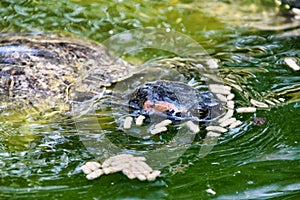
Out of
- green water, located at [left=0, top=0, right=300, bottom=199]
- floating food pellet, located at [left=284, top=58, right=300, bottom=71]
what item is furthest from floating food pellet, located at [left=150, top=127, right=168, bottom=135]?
floating food pellet, located at [left=284, top=58, right=300, bottom=71]

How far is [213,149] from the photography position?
3.05 metres

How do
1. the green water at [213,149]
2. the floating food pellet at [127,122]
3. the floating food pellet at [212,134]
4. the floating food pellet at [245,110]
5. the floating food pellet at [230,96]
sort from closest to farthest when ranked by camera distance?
the green water at [213,149] < the floating food pellet at [212,134] < the floating food pellet at [127,122] < the floating food pellet at [245,110] < the floating food pellet at [230,96]

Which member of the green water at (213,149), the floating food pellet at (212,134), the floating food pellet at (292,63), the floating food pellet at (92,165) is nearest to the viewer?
the green water at (213,149)

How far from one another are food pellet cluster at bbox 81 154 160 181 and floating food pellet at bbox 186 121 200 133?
413mm

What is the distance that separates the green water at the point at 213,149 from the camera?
9.00 ft

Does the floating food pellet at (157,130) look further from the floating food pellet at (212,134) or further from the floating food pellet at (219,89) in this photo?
the floating food pellet at (219,89)

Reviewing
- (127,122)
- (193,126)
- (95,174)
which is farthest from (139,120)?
(95,174)

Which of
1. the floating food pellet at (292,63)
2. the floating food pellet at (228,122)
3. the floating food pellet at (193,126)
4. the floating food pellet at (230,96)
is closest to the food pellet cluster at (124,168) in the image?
the floating food pellet at (193,126)

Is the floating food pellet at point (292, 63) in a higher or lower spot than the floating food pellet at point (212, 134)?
higher

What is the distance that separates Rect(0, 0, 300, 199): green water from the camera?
2.74 m

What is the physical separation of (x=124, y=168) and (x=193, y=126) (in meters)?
0.58

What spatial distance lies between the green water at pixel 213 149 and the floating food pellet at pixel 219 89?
20 centimetres

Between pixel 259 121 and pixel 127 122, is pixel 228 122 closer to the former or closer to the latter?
pixel 259 121

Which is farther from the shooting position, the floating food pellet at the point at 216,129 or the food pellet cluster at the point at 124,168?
the floating food pellet at the point at 216,129
